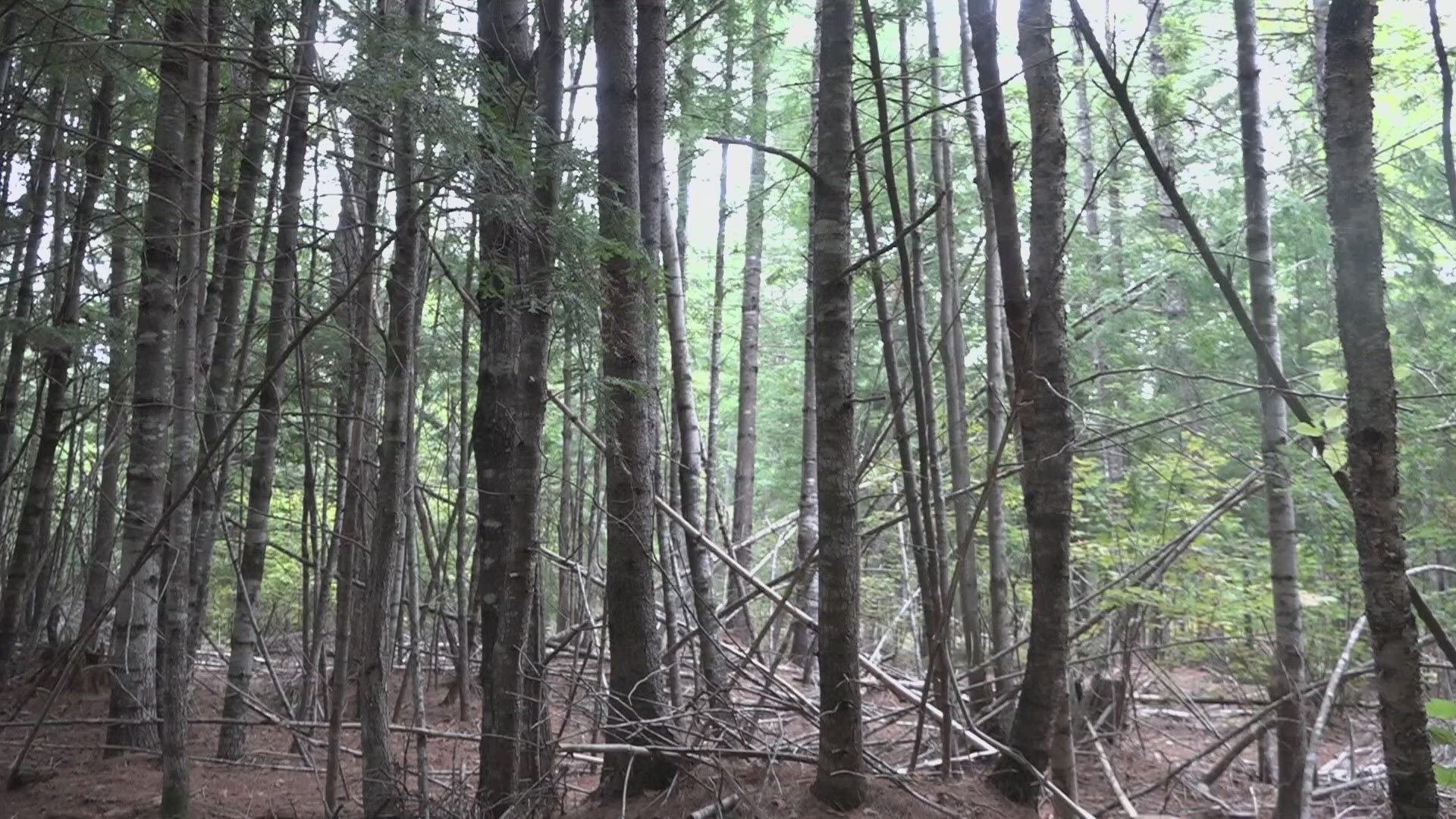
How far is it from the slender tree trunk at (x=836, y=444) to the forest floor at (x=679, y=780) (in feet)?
0.99

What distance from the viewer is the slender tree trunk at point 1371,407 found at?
310 cm

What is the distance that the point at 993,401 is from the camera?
7.38 metres

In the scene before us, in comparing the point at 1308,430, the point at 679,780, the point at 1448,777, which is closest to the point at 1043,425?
the point at 1308,430

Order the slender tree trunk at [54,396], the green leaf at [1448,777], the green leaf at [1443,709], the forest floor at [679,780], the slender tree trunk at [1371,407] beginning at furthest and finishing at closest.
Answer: the slender tree trunk at [54,396], the forest floor at [679,780], the slender tree trunk at [1371,407], the green leaf at [1448,777], the green leaf at [1443,709]

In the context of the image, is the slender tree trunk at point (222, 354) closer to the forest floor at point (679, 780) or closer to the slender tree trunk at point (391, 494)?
the forest floor at point (679, 780)

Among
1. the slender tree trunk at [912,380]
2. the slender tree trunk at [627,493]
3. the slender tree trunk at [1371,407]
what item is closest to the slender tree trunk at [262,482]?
the slender tree trunk at [627,493]

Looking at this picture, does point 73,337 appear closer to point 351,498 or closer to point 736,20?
point 351,498

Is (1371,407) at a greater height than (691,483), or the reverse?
(691,483)

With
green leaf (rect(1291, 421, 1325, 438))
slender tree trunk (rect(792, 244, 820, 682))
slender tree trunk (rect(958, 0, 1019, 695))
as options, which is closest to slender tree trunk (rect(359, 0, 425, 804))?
green leaf (rect(1291, 421, 1325, 438))

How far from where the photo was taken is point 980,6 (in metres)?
5.40

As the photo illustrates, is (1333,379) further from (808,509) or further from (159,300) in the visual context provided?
(808,509)

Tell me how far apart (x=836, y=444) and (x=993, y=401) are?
3410 mm

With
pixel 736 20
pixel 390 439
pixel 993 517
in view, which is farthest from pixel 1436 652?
pixel 390 439

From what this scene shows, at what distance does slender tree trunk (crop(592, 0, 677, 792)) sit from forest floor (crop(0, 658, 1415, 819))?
1.15ft
